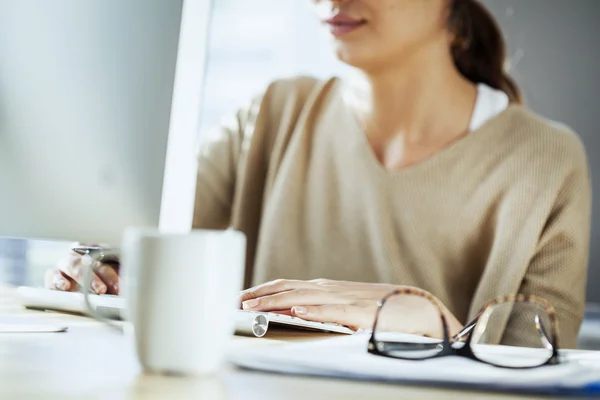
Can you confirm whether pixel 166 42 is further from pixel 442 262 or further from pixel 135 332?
pixel 442 262

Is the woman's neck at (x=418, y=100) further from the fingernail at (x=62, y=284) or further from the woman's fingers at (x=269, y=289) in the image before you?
the fingernail at (x=62, y=284)

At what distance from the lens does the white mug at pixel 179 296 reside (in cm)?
54

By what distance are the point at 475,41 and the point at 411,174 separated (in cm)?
34

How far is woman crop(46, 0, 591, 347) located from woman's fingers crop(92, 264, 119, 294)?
0.67 metres

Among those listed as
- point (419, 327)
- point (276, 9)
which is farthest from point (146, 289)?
point (276, 9)

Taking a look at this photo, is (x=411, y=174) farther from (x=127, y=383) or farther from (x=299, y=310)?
(x=127, y=383)

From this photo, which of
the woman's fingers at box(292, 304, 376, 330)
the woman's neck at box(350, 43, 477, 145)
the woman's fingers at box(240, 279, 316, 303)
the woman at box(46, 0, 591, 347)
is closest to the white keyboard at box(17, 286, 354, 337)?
the woman's fingers at box(292, 304, 376, 330)

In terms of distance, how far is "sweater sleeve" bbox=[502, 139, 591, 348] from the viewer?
1689 millimetres

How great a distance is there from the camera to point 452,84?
6.08 ft

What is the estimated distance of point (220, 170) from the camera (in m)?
2.02

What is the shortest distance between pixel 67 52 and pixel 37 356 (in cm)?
29

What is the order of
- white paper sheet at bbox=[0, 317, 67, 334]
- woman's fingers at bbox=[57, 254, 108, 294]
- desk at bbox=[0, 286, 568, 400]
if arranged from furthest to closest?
woman's fingers at bbox=[57, 254, 108, 294] → white paper sheet at bbox=[0, 317, 67, 334] → desk at bbox=[0, 286, 568, 400]

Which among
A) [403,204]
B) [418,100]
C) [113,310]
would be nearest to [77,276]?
[113,310]

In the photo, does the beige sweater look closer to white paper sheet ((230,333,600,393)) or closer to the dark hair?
the dark hair
